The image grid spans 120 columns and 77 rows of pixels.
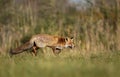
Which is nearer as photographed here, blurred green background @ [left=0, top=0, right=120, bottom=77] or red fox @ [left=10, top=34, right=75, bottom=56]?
red fox @ [left=10, top=34, right=75, bottom=56]

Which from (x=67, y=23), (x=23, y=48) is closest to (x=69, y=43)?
(x=67, y=23)

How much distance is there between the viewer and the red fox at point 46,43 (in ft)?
39.8

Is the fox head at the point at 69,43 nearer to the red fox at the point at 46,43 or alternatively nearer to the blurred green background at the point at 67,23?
the red fox at the point at 46,43

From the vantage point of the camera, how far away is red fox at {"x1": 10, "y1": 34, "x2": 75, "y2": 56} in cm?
1212

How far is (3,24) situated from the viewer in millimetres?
14688

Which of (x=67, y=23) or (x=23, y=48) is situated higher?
(x=67, y=23)

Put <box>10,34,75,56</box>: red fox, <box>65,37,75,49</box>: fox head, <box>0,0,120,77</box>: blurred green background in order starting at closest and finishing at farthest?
<box>10,34,75,56</box>: red fox → <box>65,37,75,49</box>: fox head → <box>0,0,120,77</box>: blurred green background

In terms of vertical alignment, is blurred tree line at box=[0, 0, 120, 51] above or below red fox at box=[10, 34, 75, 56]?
above

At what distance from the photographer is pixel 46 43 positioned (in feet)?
40.8

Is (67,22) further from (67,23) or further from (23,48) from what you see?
(23,48)

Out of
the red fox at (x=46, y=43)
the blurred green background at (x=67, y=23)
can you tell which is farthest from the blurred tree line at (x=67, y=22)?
the red fox at (x=46, y=43)

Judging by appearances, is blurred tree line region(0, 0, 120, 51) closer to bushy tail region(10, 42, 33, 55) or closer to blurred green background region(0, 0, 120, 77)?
blurred green background region(0, 0, 120, 77)

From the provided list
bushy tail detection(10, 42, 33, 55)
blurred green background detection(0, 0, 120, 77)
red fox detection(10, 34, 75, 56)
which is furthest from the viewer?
blurred green background detection(0, 0, 120, 77)

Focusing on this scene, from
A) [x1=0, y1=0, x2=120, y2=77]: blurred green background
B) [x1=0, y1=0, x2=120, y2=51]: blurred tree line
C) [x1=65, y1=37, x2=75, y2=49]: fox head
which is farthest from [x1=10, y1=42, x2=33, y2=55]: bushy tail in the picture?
[x1=65, y1=37, x2=75, y2=49]: fox head
